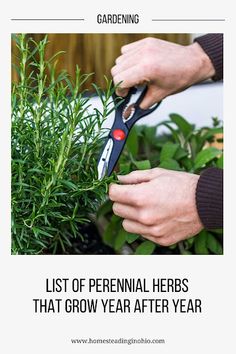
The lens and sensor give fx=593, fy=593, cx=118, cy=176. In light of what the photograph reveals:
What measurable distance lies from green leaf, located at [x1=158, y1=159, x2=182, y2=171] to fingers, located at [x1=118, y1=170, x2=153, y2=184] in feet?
0.61

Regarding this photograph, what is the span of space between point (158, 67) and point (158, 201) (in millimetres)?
348

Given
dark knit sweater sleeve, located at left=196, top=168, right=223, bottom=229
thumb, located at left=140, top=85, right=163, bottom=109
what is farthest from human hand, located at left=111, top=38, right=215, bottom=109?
dark knit sweater sleeve, located at left=196, top=168, right=223, bottom=229

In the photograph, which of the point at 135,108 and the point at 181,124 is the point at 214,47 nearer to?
the point at 135,108

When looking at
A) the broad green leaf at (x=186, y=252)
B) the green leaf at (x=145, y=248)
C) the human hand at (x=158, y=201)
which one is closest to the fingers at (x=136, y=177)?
the human hand at (x=158, y=201)

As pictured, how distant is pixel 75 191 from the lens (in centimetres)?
134

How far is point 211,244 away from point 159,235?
0.26 m

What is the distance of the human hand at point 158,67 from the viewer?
1.49m

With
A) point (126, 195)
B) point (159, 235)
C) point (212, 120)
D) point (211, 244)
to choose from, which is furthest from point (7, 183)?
point (212, 120)

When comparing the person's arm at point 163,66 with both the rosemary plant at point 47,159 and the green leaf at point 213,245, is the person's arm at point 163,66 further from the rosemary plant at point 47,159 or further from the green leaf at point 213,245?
the green leaf at point 213,245

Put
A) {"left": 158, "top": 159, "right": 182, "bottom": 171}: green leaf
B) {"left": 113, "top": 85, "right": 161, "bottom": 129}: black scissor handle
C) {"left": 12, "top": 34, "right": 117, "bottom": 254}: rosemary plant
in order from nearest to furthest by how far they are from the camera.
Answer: {"left": 12, "top": 34, "right": 117, "bottom": 254}: rosemary plant < {"left": 113, "top": 85, "right": 161, "bottom": 129}: black scissor handle < {"left": 158, "top": 159, "right": 182, "bottom": 171}: green leaf

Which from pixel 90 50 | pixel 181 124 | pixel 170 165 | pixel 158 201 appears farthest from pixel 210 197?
pixel 90 50

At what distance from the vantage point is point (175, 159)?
1.77 m

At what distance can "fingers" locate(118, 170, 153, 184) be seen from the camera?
57.5 inches

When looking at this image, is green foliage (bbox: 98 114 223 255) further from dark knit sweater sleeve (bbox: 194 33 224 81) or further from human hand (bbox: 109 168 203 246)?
dark knit sweater sleeve (bbox: 194 33 224 81)
